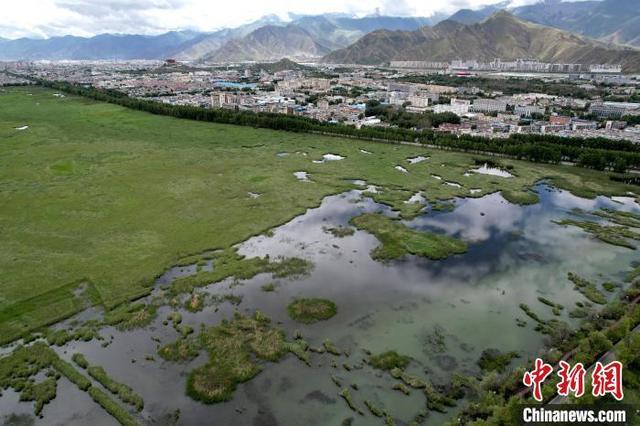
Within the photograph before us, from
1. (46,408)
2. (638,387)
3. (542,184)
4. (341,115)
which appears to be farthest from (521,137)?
(46,408)

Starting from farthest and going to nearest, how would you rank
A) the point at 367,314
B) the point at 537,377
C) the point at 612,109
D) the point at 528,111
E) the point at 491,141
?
the point at 528,111 < the point at 612,109 < the point at 491,141 < the point at 367,314 < the point at 537,377

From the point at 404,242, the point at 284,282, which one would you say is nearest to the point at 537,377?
the point at 284,282

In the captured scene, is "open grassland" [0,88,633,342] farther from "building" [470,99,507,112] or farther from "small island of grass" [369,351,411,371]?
"building" [470,99,507,112]

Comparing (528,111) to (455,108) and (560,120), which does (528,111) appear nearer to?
(560,120)

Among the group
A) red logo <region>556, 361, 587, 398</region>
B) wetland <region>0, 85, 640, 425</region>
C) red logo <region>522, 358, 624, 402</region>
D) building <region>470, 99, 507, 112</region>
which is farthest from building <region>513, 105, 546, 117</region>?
red logo <region>556, 361, 587, 398</region>

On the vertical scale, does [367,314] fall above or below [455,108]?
below

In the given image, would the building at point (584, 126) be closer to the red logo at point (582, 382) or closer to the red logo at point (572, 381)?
the red logo at point (582, 382)

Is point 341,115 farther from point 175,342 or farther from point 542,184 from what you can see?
point 175,342
